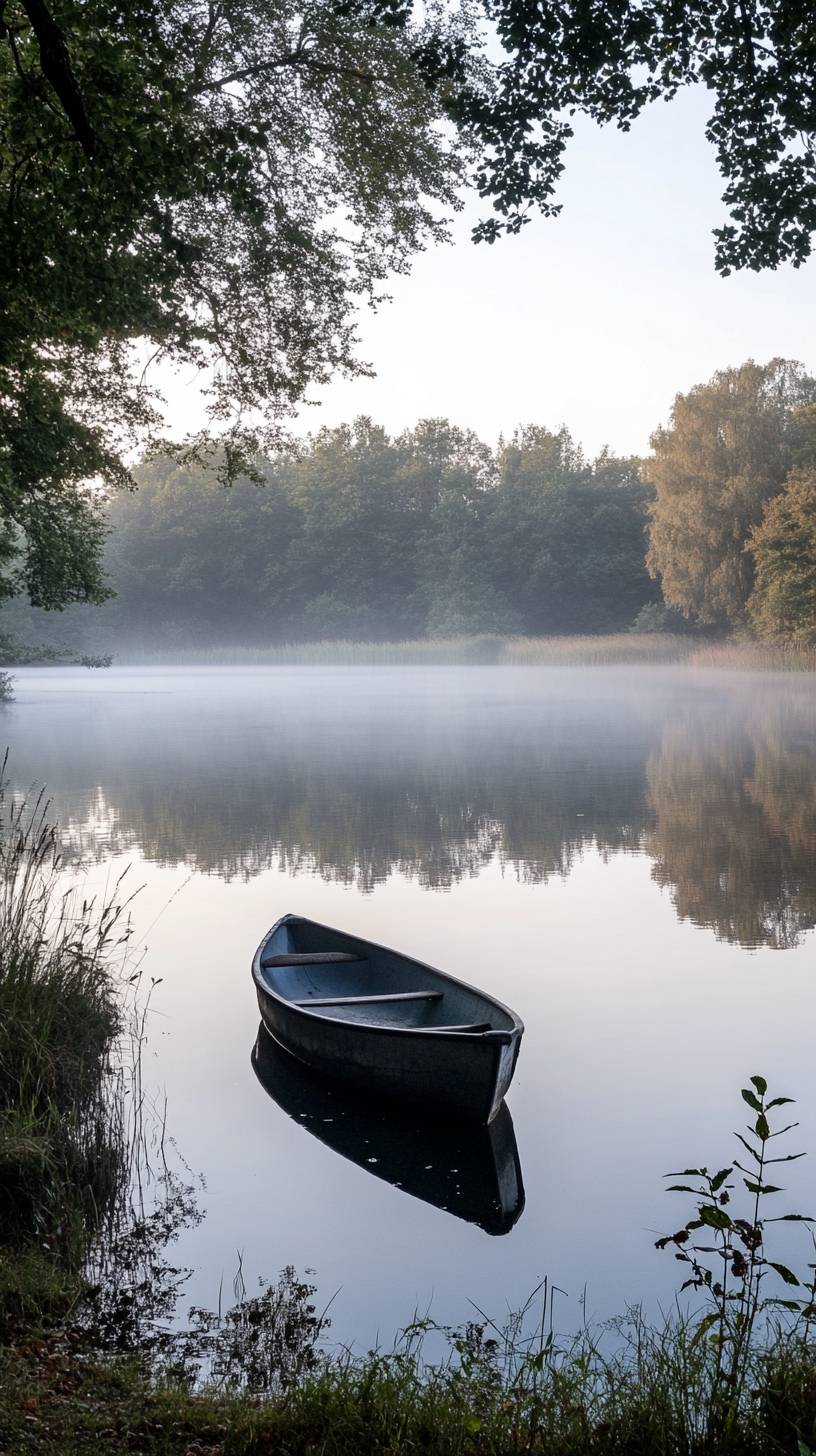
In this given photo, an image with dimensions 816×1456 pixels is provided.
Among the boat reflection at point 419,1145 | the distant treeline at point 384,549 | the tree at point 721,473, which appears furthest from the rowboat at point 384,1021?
the distant treeline at point 384,549

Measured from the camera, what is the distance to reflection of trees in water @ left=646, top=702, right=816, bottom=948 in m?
12.2

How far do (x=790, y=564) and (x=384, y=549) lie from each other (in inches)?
1591

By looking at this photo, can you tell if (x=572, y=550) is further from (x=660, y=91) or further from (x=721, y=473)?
(x=660, y=91)

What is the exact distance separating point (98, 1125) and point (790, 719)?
95.4ft

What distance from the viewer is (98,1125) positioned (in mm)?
6039

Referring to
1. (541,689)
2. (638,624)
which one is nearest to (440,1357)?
(541,689)

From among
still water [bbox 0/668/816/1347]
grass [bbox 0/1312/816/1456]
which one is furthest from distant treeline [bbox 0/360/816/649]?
grass [bbox 0/1312/816/1456]

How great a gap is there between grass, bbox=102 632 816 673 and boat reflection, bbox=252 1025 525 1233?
1567 inches

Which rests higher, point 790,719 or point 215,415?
point 215,415

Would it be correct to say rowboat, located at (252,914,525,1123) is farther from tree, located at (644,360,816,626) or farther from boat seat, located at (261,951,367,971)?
tree, located at (644,360,816,626)

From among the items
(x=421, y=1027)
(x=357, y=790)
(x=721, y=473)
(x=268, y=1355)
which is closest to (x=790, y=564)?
(x=721, y=473)

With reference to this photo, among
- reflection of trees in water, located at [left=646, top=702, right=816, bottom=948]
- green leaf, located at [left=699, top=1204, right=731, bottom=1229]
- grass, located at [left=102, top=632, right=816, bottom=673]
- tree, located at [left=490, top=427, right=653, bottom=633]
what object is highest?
tree, located at [left=490, top=427, right=653, bottom=633]

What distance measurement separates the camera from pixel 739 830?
16.9 metres

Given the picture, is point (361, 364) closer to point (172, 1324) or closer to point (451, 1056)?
point (451, 1056)
